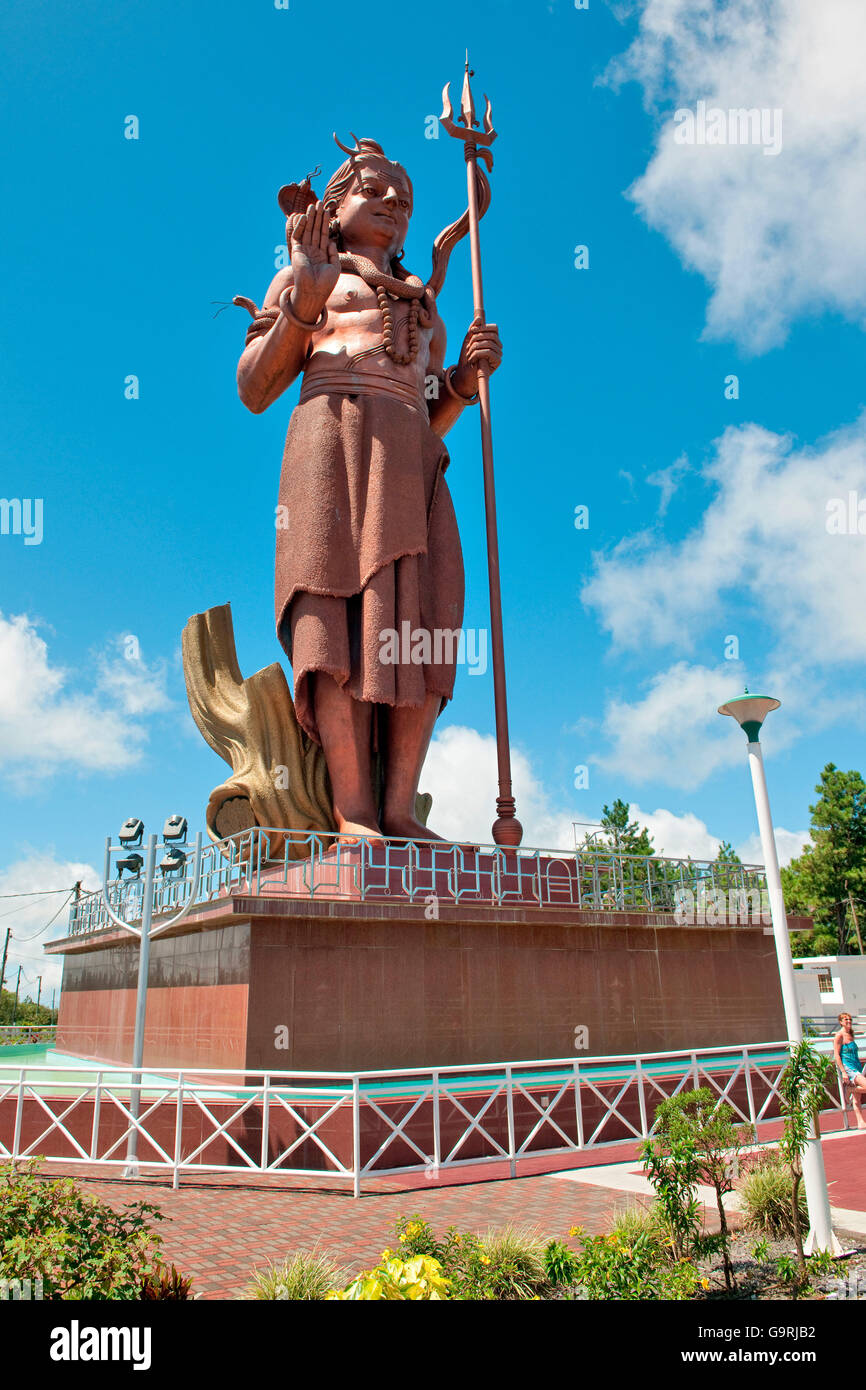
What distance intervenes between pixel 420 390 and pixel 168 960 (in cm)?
764

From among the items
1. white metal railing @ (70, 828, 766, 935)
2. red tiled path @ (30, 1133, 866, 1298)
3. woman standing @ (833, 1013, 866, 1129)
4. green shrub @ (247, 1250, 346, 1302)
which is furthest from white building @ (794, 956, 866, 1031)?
green shrub @ (247, 1250, 346, 1302)

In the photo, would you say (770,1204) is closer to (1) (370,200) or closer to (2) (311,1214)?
(2) (311,1214)

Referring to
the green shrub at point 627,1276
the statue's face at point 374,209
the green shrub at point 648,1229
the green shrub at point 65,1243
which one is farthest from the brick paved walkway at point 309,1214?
the statue's face at point 374,209

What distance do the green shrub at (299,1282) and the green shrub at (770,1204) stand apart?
2.49 meters

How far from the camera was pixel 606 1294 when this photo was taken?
3539 millimetres

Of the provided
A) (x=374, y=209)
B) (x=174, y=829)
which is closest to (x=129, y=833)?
(x=174, y=829)

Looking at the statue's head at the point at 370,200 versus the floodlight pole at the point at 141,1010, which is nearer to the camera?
the floodlight pole at the point at 141,1010

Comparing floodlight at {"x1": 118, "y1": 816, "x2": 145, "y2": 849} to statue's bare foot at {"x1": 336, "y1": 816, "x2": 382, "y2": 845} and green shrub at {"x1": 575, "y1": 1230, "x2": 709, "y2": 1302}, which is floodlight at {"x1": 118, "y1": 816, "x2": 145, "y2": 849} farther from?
green shrub at {"x1": 575, "y1": 1230, "x2": 709, "y2": 1302}

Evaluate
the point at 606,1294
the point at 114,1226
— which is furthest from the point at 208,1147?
the point at 606,1294

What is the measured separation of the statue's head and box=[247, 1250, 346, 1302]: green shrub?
11808 mm

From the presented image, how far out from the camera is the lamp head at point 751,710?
5824 millimetres

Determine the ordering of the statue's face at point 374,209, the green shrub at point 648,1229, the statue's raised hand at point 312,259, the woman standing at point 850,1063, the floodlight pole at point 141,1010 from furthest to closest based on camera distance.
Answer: the statue's face at point 374,209 → the statue's raised hand at point 312,259 → the woman standing at point 850,1063 → the floodlight pole at point 141,1010 → the green shrub at point 648,1229

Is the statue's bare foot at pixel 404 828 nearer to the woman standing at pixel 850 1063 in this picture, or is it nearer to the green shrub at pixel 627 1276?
the woman standing at pixel 850 1063
